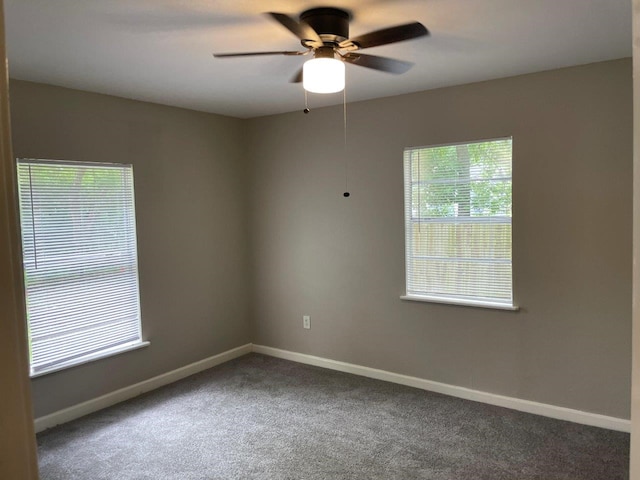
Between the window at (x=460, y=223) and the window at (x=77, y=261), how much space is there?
230 centimetres

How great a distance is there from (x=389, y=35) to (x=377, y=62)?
0.38 metres

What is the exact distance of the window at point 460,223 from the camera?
136 inches

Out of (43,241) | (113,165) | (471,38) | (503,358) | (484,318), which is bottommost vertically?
(503,358)

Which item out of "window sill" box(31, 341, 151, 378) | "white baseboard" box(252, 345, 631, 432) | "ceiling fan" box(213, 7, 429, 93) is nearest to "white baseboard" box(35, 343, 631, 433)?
"white baseboard" box(252, 345, 631, 432)

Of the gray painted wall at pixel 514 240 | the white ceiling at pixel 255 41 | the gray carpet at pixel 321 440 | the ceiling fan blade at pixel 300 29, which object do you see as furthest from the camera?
the gray painted wall at pixel 514 240

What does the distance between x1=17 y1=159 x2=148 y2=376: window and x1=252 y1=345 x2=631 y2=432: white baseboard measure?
5.16ft

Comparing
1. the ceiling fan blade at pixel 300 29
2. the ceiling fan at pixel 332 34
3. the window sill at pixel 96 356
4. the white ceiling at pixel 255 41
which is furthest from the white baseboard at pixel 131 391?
Result: the ceiling fan blade at pixel 300 29

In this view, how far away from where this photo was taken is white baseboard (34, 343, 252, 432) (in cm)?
332

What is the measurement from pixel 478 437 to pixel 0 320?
320 cm

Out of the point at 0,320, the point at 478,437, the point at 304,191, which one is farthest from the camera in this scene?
the point at 304,191

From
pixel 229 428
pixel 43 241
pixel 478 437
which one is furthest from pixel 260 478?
pixel 43 241

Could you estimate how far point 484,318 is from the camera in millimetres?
3531

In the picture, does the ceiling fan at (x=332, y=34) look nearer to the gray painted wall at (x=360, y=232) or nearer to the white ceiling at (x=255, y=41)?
the white ceiling at (x=255, y=41)

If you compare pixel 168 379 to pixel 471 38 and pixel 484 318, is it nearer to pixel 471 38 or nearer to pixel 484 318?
pixel 484 318
